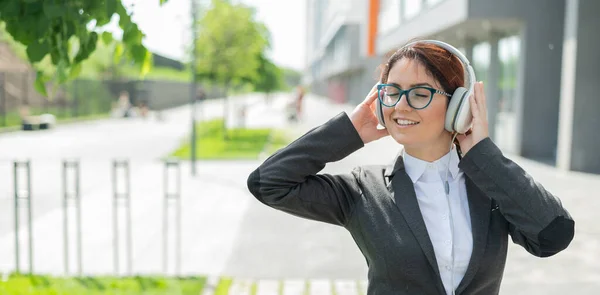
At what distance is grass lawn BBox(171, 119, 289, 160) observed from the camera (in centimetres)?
1774

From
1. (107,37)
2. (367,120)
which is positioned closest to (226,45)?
(107,37)

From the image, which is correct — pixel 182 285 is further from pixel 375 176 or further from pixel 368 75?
pixel 368 75

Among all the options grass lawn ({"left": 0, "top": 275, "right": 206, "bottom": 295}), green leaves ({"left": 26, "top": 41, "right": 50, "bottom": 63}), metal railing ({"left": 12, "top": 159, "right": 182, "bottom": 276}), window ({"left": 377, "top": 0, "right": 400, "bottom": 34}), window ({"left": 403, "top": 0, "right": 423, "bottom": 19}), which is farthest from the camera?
window ({"left": 377, "top": 0, "right": 400, "bottom": 34})

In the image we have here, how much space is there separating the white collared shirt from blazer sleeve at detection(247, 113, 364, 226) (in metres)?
0.21

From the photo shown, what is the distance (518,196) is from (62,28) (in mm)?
2334

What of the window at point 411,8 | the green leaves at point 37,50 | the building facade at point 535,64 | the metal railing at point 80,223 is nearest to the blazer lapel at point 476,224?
the green leaves at point 37,50

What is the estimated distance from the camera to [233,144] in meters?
21.1

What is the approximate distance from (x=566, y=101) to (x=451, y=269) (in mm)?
13502

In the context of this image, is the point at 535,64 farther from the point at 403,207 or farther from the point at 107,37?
the point at 403,207

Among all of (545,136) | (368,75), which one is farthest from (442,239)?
(368,75)

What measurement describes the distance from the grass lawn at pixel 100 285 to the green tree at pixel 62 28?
259 centimetres

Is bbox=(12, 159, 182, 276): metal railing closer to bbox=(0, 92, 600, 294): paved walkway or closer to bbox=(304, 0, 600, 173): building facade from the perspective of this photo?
bbox=(0, 92, 600, 294): paved walkway

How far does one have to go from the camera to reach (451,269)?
209 centimetres

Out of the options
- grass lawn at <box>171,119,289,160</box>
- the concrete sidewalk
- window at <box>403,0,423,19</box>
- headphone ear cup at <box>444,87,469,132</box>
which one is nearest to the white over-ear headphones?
headphone ear cup at <box>444,87,469,132</box>
